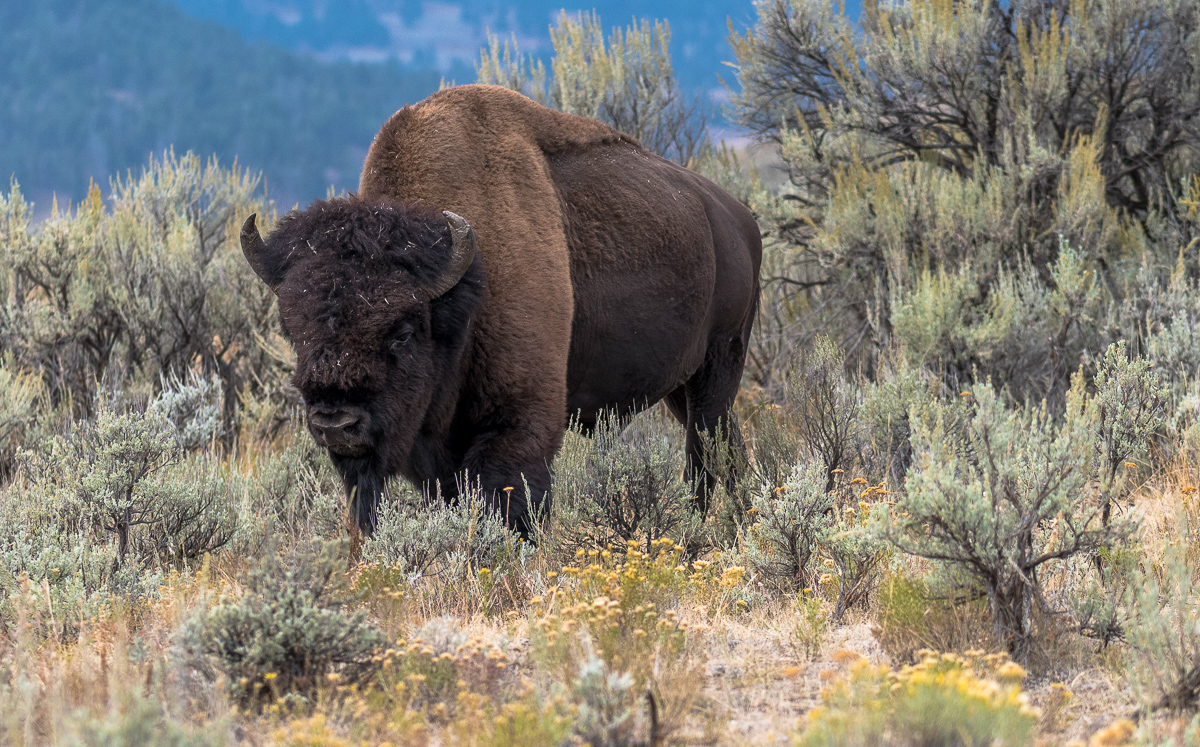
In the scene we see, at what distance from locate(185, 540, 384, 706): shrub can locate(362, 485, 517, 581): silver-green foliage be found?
1008 mm

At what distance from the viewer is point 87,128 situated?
526 ft

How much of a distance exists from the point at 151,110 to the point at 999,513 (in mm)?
187836

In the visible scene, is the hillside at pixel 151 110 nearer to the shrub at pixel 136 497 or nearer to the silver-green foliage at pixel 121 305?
the silver-green foliage at pixel 121 305

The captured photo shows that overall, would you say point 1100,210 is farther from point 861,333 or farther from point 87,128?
point 87,128

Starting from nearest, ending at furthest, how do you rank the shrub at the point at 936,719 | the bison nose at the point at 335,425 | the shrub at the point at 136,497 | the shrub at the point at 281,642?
the shrub at the point at 936,719 < the shrub at the point at 281,642 < the bison nose at the point at 335,425 < the shrub at the point at 136,497

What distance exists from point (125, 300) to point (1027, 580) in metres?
7.81

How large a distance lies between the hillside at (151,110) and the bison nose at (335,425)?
14804cm

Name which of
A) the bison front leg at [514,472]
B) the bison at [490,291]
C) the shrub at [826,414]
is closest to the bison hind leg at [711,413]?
the bison at [490,291]

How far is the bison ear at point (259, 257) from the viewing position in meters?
4.30

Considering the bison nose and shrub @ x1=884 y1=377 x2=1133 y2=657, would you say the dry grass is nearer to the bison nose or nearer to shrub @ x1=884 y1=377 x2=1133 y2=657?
shrub @ x1=884 y1=377 x2=1133 y2=657

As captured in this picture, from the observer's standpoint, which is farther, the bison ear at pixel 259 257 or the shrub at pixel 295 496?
the shrub at pixel 295 496

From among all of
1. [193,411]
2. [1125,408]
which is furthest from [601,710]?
[193,411]

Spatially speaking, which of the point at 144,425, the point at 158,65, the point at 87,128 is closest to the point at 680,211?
the point at 144,425

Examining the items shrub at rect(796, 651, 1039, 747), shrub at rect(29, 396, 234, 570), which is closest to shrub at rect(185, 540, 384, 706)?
shrub at rect(796, 651, 1039, 747)
